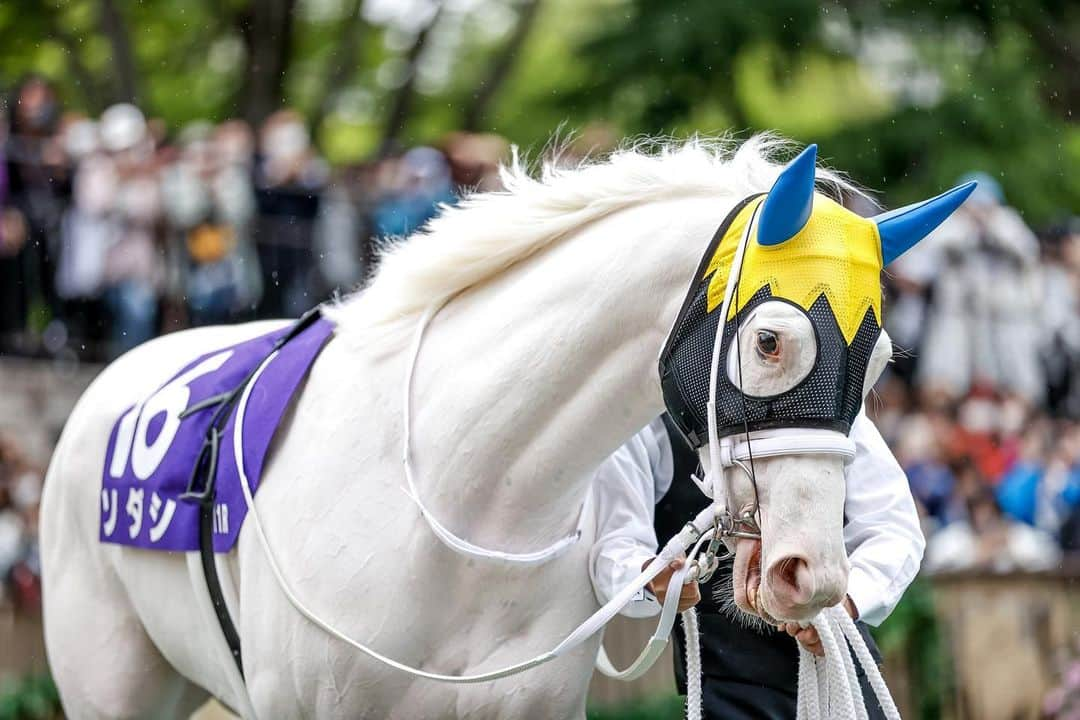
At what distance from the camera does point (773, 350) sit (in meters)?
3.17

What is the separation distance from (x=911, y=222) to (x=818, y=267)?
0.29 metres

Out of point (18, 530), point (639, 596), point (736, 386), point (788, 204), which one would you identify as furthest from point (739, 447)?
point (18, 530)

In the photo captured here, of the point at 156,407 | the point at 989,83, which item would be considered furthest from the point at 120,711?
the point at 989,83

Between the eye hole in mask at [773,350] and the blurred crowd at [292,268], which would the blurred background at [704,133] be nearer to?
the blurred crowd at [292,268]

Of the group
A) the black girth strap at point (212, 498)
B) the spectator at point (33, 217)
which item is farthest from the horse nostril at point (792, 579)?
the spectator at point (33, 217)

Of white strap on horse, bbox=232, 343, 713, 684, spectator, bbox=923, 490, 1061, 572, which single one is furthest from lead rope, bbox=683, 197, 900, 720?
spectator, bbox=923, 490, 1061, 572

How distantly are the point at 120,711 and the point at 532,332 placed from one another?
210 cm

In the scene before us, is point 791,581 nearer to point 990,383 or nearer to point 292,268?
point 292,268

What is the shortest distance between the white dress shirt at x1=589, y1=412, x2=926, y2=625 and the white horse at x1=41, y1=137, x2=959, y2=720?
0.32 ft

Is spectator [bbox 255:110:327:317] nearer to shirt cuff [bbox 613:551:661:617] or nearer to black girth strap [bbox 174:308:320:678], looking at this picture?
Result: black girth strap [bbox 174:308:320:678]

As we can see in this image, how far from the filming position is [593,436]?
358 cm

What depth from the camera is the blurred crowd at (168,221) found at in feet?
31.7

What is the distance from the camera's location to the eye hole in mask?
3.15 meters

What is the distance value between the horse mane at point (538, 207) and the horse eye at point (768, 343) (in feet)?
1.49
